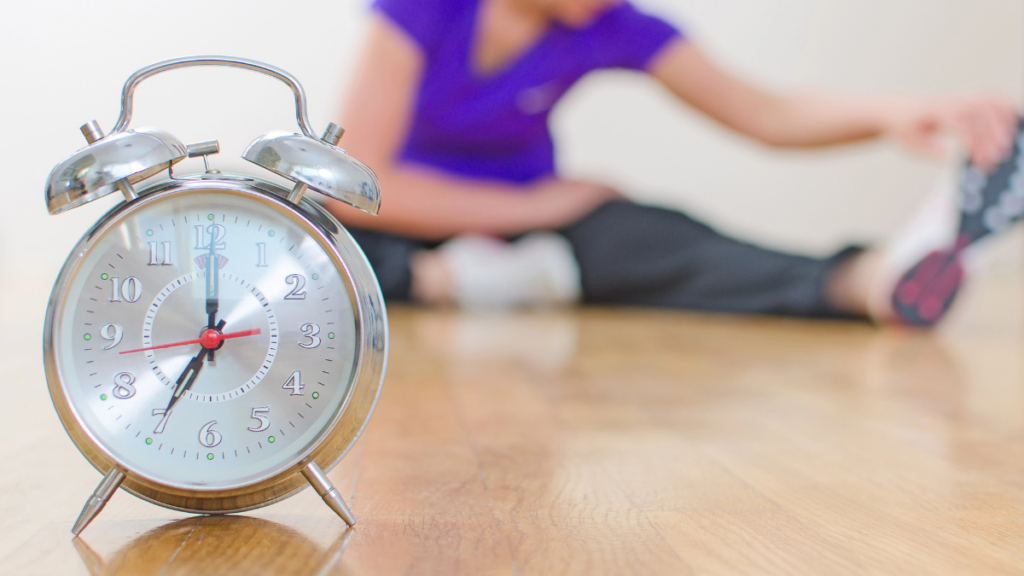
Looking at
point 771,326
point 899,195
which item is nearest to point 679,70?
point 771,326

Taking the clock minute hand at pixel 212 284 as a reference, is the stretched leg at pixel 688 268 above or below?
below

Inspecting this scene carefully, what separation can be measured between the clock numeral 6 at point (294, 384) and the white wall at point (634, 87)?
132 inches

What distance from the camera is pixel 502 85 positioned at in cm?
245

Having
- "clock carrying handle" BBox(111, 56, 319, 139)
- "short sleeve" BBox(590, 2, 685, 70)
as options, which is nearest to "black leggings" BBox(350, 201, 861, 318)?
"short sleeve" BBox(590, 2, 685, 70)

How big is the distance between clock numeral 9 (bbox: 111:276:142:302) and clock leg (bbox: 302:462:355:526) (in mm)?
151

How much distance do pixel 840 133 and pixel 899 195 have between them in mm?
2680

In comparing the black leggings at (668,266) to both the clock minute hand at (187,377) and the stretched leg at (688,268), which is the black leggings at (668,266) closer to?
the stretched leg at (688,268)

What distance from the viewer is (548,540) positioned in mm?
538

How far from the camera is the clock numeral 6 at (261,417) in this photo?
56 cm

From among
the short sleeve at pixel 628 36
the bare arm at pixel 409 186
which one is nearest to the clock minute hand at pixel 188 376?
the bare arm at pixel 409 186

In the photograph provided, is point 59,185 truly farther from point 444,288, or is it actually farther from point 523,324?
point 444,288

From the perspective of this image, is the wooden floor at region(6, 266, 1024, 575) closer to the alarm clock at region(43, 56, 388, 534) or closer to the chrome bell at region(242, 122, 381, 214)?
the alarm clock at region(43, 56, 388, 534)

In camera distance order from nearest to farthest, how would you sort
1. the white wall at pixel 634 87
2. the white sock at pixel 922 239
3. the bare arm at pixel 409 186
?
the white sock at pixel 922 239 < the bare arm at pixel 409 186 < the white wall at pixel 634 87

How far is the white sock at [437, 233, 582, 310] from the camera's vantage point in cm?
235
